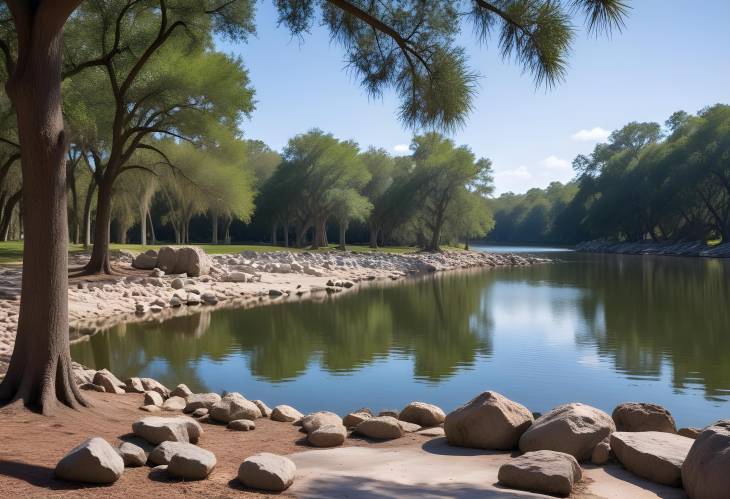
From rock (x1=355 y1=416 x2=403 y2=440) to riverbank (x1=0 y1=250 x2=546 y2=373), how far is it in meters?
5.44

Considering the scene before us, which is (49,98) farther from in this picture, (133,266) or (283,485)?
(133,266)

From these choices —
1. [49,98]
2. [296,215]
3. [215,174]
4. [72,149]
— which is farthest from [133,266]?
[296,215]

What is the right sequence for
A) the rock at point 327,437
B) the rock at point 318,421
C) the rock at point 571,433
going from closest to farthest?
1. the rock at point 571,433
2. the rock at point 327,437
3. the rock at point 318,421

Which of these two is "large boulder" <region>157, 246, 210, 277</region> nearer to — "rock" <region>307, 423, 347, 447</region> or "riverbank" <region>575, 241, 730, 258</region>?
"rock" <region>307, 423, 347, 447</region>

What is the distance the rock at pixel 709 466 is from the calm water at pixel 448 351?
11.5ft

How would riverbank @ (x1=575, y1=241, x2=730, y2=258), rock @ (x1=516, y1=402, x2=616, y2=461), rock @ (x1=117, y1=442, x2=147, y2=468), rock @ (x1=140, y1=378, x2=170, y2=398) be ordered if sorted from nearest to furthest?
rock @ (x1=117, y1=442, x2=147, y2=468) < rock @ (x1=516, y1=402, x2=616, y2=461) < rock @ (x1=140, y1=378, x2=170, y2=398) < riverbank @ (x1=575, y1=241, x2=730, y2=258)

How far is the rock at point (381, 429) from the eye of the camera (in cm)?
616

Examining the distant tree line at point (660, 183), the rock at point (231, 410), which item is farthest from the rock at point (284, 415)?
the distant tree line at point (660, 183)

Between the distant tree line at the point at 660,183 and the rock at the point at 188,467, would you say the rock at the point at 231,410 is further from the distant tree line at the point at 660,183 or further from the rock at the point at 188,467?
the distant tree line at the point at 660,183

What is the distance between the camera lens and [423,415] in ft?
22.4

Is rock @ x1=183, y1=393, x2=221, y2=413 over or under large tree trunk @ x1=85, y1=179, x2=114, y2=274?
under

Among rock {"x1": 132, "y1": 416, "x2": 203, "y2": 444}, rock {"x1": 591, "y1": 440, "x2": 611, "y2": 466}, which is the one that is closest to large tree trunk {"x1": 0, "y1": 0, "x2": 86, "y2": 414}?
rock {"x1": 132, "y1": 416, "x2": 203, "y2": 444}

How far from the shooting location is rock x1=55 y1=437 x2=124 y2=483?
13.6 feet

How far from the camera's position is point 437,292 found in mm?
24500
